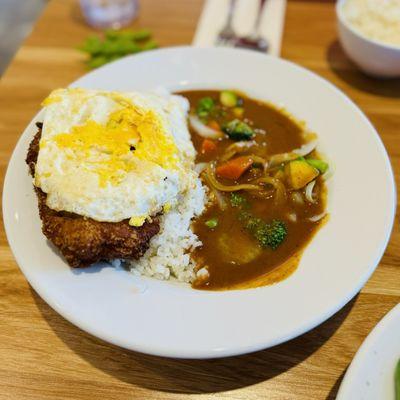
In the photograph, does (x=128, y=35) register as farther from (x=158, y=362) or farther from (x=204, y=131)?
(x=158, y=362)

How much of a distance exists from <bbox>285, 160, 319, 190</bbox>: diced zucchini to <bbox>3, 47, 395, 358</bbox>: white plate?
0.14 meters

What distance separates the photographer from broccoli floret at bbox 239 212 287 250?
258 cm

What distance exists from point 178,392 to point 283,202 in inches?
50.9

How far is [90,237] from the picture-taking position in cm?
221

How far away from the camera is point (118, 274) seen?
2.35m

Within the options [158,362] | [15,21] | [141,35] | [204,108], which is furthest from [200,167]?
[15,21]

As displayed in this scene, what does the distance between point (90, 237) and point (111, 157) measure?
53 cm

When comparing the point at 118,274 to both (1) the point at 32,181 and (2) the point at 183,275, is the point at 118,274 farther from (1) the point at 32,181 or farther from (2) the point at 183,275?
(1) the point at 32,181

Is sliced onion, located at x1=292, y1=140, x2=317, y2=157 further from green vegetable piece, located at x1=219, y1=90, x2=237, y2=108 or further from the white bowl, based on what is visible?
the white bowl

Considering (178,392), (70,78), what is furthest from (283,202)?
(70,78)

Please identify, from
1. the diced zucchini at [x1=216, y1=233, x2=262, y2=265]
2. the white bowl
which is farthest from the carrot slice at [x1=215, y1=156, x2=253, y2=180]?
the white bowl

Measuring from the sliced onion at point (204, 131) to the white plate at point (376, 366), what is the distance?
1.76m

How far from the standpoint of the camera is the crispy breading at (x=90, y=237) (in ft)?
7.25

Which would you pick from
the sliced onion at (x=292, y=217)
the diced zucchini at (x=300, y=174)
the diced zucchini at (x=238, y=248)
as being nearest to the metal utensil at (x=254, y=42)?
the diced zucchini at (x=300, y=174)
